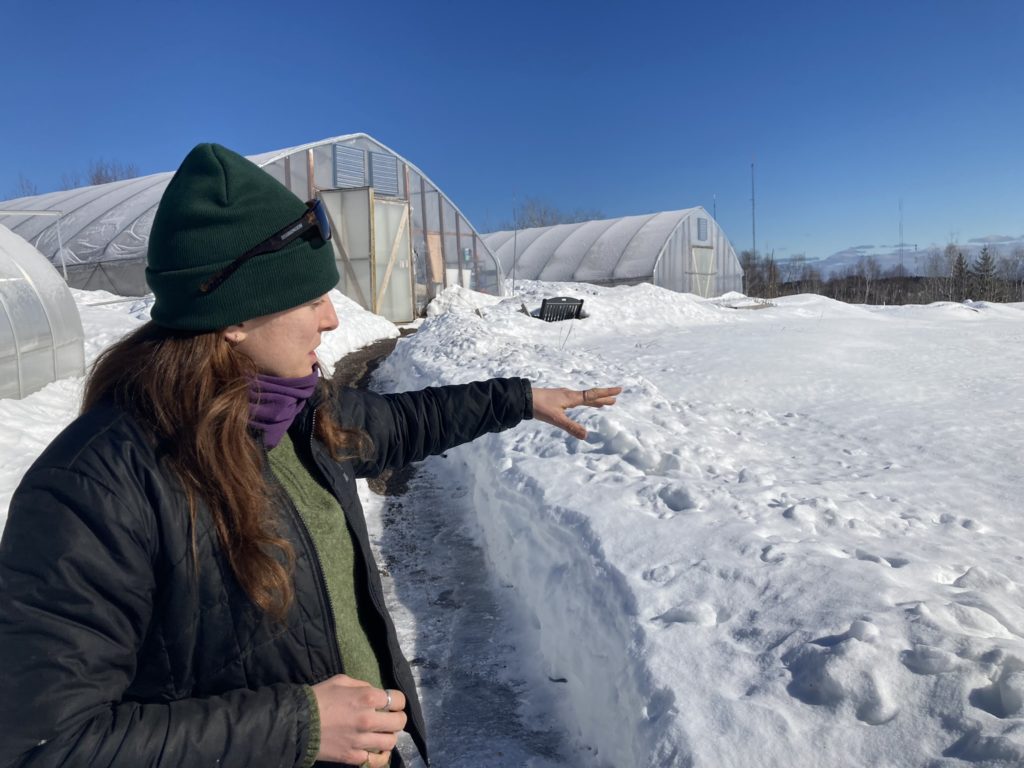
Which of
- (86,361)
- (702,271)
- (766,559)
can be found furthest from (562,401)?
(702,271)

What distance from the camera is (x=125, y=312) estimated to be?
1408 cm

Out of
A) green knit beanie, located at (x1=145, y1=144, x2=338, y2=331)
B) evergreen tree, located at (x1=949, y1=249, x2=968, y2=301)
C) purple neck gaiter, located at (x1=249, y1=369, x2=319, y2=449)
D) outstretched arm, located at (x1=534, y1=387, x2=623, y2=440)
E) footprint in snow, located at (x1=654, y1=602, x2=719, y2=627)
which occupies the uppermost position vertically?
evergreen tree, located at (x1=949, y1=249, x2=968, y2=301)

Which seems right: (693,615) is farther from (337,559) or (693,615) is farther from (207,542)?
(207,542)

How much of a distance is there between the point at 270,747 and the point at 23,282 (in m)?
9.49

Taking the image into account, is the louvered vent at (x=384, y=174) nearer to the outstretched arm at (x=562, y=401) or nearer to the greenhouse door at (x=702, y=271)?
the greenhouse door at (x=702, y=271)

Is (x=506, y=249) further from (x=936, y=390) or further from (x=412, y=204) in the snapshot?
(x=936, y=390)

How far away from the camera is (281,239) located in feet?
4.72

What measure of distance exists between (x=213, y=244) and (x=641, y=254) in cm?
2809

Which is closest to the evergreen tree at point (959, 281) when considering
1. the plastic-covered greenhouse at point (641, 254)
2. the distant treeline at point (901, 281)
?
the distant treeline at point (901, 281)

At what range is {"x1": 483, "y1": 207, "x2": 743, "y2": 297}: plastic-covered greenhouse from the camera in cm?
2847

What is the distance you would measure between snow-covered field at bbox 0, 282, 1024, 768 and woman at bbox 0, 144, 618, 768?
1.26 m

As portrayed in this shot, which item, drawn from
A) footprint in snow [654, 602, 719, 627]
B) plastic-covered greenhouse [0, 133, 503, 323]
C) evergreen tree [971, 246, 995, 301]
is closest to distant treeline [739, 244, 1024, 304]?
evergreen tree [971, 246, 995, 301]

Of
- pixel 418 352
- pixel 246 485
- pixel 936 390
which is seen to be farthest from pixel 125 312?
pixel 246 485

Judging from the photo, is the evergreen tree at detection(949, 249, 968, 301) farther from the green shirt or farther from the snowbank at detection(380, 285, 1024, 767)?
the green shirt
